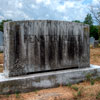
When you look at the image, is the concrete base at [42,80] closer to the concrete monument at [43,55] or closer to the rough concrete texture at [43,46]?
the concrete monument at [43,55]

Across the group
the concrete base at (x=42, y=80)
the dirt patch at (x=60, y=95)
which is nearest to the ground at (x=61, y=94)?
the dirt patch at (x=60, y=95)

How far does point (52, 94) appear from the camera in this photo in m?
3.91

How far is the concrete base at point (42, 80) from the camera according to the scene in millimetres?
3803

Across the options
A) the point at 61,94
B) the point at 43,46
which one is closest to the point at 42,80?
the point at 61,94

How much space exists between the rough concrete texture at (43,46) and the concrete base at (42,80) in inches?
10.2

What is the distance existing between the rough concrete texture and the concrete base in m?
0.26

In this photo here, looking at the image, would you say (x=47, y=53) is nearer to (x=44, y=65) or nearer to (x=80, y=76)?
(x=44, y=65)

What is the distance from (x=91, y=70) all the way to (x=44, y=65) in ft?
5.39

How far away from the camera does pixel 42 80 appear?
14.0 ft

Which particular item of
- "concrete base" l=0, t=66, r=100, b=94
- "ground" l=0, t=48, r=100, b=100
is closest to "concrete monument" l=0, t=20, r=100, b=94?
"concrete base" l=0, t=66, r=100, b=94

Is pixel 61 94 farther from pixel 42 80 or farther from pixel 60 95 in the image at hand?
pixel 42 80

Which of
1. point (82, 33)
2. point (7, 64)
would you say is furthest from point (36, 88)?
point (82, 33)

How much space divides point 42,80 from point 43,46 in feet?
3.16

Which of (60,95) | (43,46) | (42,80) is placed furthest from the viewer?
(43,46)
